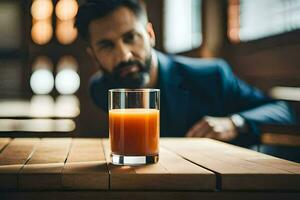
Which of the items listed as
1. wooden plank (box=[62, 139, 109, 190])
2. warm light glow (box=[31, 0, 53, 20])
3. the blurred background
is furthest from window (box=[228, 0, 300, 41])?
wooden plank (box=[62, 139, 109, 190])

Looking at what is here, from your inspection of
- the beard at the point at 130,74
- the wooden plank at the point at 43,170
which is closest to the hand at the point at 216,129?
the beard at the point at 130,74

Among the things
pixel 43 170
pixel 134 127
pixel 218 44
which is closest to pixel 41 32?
pixel 218 44

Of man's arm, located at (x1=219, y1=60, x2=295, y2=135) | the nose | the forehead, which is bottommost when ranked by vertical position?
man's arm, located at (x1=219, y1=60, x2=295, y2=135)

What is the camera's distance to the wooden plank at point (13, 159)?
1112mm

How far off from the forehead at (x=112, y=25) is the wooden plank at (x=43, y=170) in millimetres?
1701

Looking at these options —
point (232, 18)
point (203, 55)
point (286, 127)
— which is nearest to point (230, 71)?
point (203, 55)

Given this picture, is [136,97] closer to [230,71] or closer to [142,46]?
[142,46]

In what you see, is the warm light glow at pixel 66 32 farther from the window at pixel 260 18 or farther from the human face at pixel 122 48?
the window at pixel 260 18

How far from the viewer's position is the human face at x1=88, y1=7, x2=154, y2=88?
124 inches

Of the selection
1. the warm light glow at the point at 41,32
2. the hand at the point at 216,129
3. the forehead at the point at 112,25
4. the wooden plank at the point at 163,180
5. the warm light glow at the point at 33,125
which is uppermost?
the warm light glow at the point at 41,32

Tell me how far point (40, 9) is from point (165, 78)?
1.98 meters

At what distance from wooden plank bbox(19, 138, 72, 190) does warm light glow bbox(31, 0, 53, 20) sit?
2.41 meters

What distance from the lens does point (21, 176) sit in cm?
112

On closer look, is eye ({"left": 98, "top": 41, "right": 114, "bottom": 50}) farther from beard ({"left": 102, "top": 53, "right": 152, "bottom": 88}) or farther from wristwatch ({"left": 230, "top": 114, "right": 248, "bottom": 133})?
wristwatch ({"left": 230, "top": 114, "right": 248, "bottom": 133})
